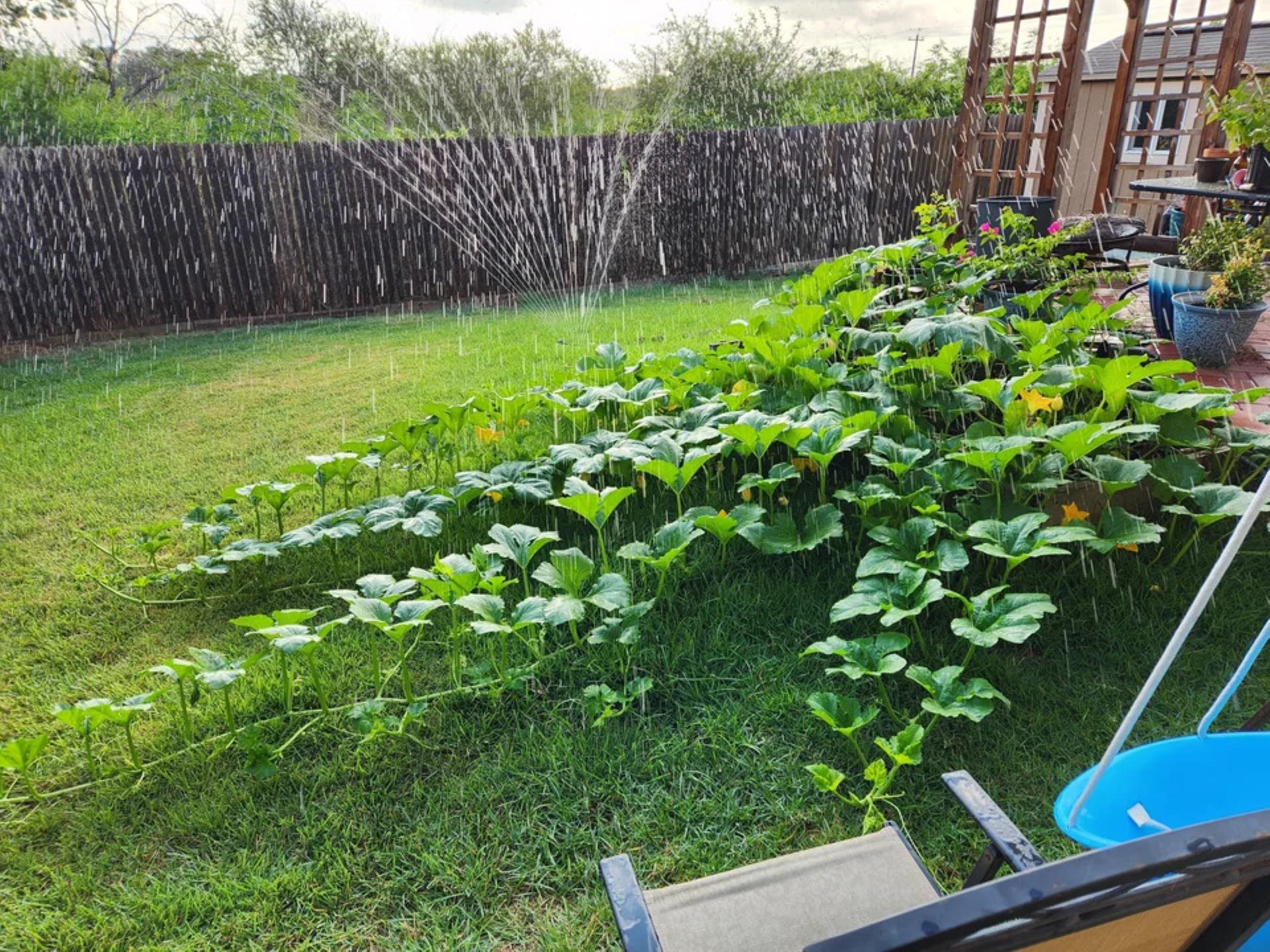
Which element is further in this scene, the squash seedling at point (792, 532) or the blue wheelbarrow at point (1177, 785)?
the squash seedling at point (792, 532)

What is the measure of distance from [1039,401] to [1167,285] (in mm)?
1808

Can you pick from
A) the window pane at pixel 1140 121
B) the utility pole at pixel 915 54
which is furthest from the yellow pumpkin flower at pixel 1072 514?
the utility pole at pixel 915 54

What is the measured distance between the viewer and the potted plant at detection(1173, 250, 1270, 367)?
10.8 feet

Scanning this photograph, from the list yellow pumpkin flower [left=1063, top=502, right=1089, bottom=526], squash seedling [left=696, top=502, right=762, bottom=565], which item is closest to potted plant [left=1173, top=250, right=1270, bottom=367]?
yellow pumpkin flower [left=1063, top=502, right=1089, bottom=526]

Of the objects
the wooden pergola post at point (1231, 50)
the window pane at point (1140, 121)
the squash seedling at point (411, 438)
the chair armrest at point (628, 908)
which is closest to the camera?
the chair armrest at point (628, 908)

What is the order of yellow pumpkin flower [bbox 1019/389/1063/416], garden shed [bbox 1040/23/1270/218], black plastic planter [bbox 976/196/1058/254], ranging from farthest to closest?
garden shed [bbox 1040/23/1270/218], black plastic planter [bbox 976/196/1058/254], yellow pumpkin flower [bbox 1019/389/1063/416]

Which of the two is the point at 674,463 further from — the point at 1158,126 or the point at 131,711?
the point at 1158,126

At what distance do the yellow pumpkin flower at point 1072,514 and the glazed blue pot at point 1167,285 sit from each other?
67.2 inches

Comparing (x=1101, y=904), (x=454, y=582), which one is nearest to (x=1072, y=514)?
(x=454, y=582)

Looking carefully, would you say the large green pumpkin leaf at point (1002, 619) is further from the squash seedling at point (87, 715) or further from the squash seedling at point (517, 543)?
the squash seedling at point (87, 715)

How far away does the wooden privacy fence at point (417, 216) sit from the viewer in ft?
20.8

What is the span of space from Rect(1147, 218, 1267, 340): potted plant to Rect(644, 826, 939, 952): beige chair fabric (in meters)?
3.23

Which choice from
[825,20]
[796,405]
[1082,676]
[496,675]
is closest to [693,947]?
[496,675]

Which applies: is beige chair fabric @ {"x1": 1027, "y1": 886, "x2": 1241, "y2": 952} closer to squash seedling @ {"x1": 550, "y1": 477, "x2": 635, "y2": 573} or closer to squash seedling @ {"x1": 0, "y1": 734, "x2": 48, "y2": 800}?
squash seedling @ {"x1": 550, "y1": 477, "x2": 635, "y2": 573}
